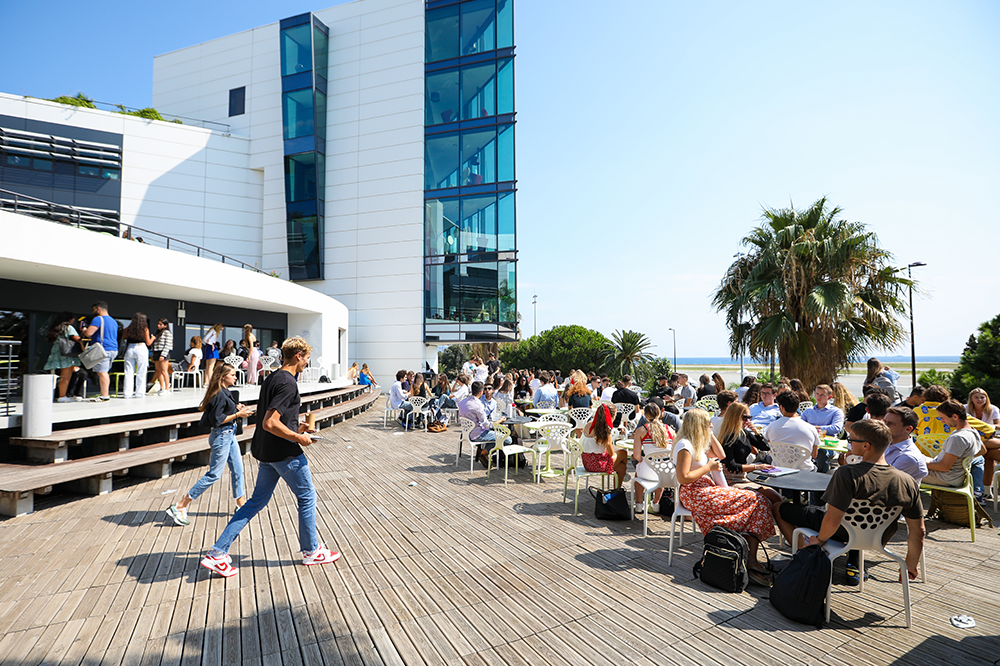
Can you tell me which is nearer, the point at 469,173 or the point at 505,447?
the point at 505,447

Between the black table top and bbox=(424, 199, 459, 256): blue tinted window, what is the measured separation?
20838mm

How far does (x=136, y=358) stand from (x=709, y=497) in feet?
35.0

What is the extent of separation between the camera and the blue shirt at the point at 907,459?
445 centimetres

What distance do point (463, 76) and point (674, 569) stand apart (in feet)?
82.1

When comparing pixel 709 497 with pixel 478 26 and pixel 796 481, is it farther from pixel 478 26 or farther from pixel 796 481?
pixel 478 26

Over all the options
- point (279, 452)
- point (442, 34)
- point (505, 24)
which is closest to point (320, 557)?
point (279, 452)

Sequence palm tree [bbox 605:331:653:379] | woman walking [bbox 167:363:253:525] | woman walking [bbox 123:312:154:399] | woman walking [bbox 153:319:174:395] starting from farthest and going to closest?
palm tree [bbox 605:331:653:379] → woman walking [bbox 153:319:174:395] → woman walking [bbox 123:312:154:399] → woman walking [bbox 167:363:253:525]

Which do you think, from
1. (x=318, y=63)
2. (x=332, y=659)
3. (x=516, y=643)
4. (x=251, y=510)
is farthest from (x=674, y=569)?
(x=318, y=63)

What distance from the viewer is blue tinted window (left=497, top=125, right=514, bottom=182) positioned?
23141 millimetres

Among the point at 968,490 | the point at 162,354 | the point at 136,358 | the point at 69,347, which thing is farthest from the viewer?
the point at 162,354

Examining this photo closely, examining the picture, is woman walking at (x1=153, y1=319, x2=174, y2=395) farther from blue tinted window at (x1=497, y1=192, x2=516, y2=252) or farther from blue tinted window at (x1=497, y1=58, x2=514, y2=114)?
blue tinted window at (x1=497, y1=58, x2=514, y2=114)

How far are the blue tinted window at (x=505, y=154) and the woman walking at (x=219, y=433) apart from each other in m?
19.7

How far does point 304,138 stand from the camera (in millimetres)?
25766

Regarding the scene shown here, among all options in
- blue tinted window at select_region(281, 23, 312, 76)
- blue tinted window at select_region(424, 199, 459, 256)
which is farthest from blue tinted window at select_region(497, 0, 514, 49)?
blue tinted window at select_region(281, 23, 312, 76)
